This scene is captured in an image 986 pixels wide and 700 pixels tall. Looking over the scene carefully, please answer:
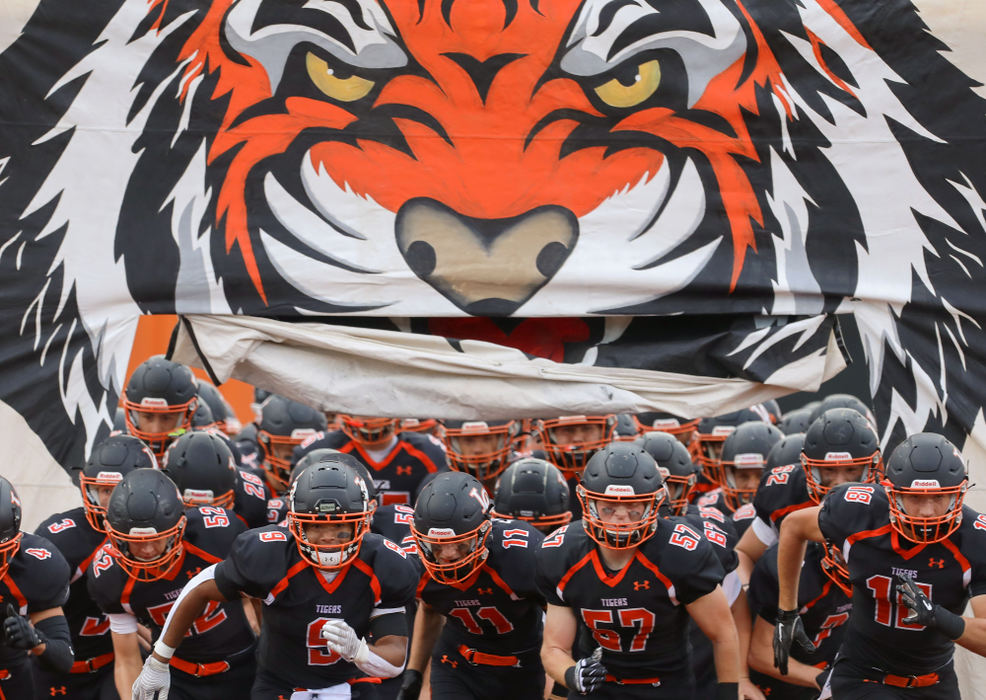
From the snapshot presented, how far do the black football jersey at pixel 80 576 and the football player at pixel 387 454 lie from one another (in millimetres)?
1703

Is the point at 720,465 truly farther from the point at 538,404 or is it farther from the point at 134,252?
the point at 134,252

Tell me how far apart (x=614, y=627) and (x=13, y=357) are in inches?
103

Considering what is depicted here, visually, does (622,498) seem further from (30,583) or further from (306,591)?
(30,583)

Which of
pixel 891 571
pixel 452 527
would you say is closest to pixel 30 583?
pixel 452 527

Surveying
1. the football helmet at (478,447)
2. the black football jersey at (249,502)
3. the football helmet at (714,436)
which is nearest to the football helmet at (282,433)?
the football helmet at (478,447)

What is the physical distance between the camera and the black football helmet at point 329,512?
4.75 metres

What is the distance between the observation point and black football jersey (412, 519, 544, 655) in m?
5.25

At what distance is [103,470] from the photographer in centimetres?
555

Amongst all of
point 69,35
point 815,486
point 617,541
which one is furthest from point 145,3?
point 815,486

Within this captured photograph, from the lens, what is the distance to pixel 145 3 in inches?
201

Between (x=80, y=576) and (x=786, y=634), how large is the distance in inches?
124

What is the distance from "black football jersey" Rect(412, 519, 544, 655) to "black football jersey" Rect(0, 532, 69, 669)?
147 centimetres

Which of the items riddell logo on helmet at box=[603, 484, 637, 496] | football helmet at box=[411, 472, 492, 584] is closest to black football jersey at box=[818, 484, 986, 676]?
riddell logo on helmet at box=[603, 484, 637, 496]

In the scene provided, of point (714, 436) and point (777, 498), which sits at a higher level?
point (777, 498)
